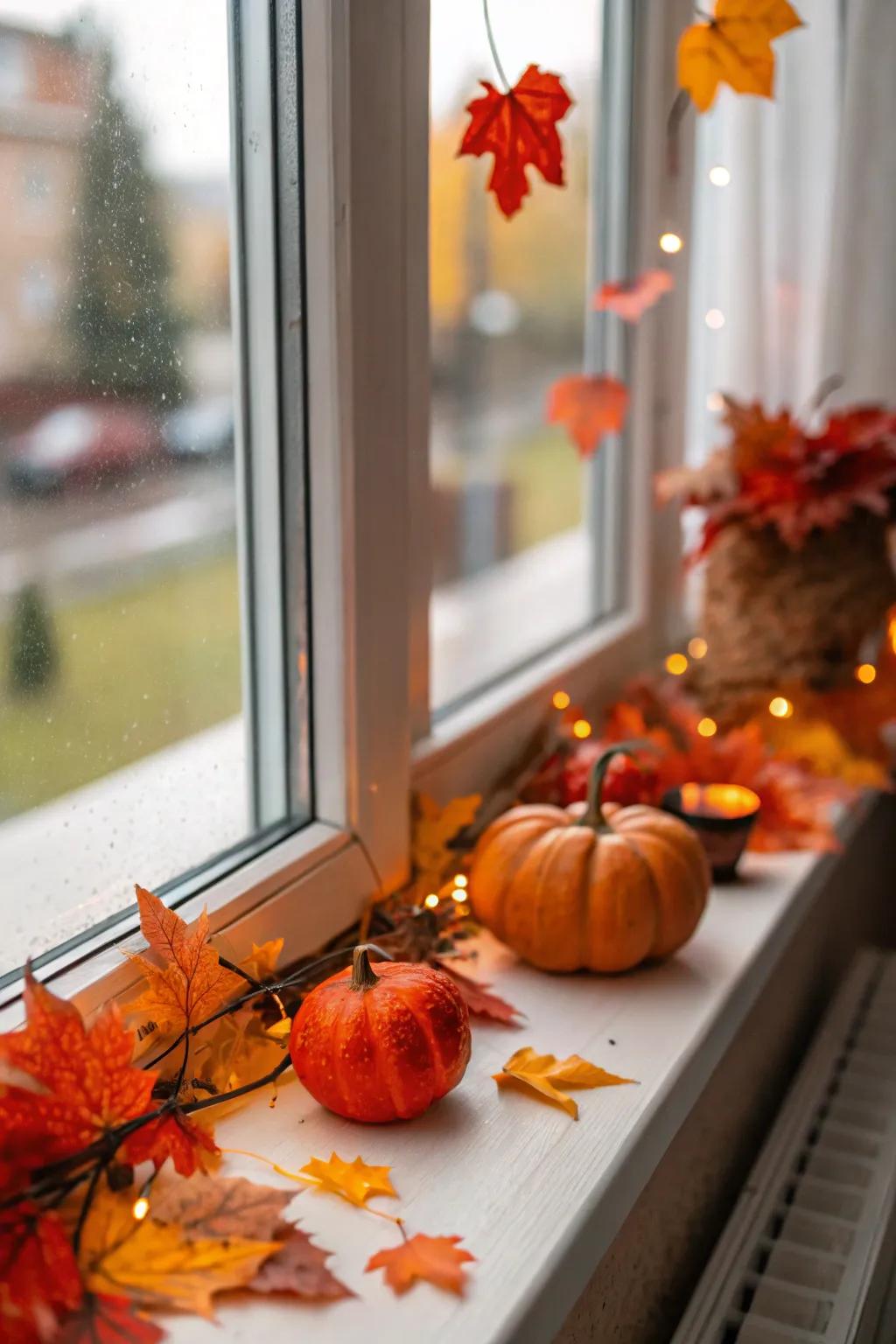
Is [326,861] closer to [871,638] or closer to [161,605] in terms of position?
[161,605]

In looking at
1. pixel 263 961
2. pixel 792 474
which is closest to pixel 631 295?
pixel 792 474

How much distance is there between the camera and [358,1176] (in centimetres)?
74

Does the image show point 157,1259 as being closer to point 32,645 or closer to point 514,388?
point 32,645

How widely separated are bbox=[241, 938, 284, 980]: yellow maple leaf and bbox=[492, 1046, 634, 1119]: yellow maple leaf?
16 cm

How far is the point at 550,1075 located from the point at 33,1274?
0.36 meters

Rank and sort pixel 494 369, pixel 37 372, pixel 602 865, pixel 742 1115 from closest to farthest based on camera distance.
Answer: pixel 37 372 < pixel 602 865 < pixel 742 1115 < pixel 494 369

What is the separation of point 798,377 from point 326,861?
3.17 feet

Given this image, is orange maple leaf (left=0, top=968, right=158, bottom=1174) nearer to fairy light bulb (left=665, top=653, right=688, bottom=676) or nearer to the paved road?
the paved road

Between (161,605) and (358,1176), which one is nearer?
(358,1176)

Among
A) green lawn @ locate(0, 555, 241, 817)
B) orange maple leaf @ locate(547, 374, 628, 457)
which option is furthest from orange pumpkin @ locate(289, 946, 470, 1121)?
orange maple leaf @ locate(547, 374, 628, 457)

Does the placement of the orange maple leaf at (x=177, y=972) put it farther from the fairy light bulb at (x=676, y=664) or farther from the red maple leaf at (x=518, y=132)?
the fairy light bulb at (x=676, y=664)

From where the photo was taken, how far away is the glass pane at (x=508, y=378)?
4.10 ft

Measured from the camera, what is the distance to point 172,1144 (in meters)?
0.70

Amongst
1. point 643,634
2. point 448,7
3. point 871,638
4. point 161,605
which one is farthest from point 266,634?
point 871,638
